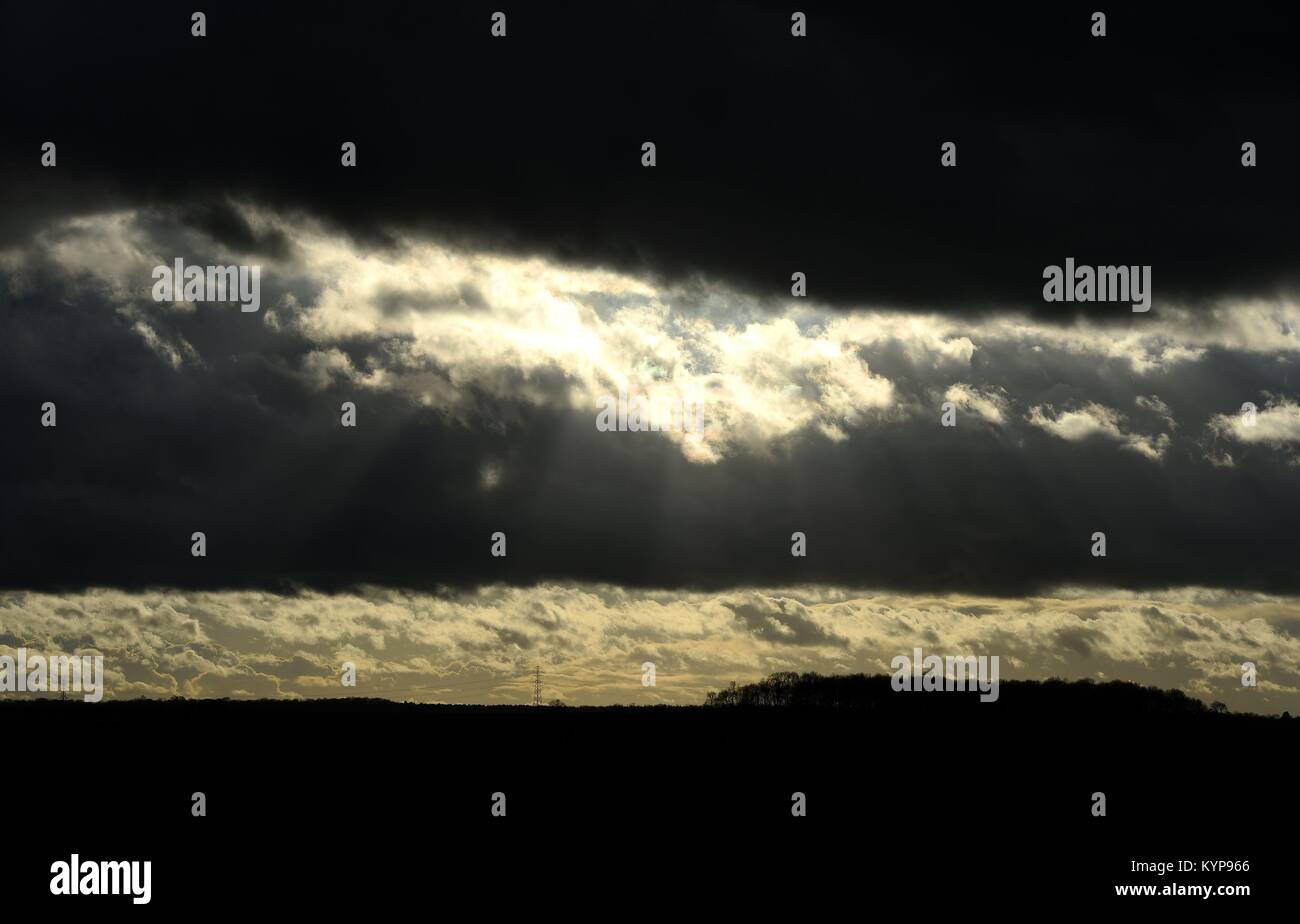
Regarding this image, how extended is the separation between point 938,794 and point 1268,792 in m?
39.1

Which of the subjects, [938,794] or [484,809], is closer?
[484,809]

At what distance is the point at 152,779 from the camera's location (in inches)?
7146

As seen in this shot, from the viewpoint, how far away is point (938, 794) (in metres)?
156

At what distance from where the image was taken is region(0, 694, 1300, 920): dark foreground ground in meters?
95.5

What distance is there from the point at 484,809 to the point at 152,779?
214ft

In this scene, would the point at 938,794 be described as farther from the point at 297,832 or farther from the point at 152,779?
the point at 152,779
